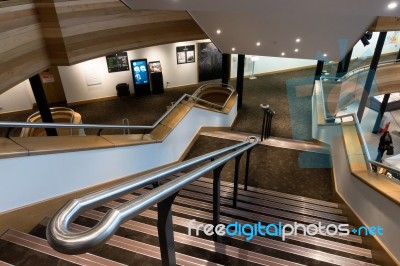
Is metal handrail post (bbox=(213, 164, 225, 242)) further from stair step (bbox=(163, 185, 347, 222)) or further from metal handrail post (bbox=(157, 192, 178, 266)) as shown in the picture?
stair step (bbox=(163, 185, 347, 222))

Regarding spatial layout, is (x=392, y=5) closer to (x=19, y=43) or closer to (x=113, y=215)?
(x=113, y=215)

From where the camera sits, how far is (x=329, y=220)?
381 cm

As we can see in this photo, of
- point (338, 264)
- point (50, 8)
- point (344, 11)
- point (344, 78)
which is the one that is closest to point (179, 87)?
point (344, 78)

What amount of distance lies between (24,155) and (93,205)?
2.28m

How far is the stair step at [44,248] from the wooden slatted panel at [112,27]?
4097 mm

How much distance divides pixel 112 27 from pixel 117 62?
15.7 ft

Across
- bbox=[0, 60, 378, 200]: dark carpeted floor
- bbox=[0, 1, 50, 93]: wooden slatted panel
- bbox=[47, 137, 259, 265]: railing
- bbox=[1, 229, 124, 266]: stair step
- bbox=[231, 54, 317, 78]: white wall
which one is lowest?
bbox=[0, 60, 378, 200]: dark carpeted floor

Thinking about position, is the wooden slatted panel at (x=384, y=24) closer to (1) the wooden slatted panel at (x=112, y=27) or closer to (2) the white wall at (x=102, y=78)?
(1) the wooden slatted panel at (x=112, y=27)

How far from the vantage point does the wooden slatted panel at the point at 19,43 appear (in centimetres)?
427

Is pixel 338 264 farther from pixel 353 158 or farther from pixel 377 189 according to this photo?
pixel 353 158

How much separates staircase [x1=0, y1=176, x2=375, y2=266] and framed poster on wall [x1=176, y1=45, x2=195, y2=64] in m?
9.34

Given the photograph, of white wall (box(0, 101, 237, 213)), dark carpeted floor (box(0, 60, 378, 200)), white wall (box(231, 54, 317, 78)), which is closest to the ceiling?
dark carpeted floor (box(0, 60, 378, 200))

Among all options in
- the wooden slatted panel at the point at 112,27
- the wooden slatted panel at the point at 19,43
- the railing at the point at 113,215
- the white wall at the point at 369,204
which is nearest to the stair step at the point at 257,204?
the white wall at the point at 369,204

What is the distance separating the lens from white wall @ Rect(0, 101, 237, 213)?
8.76 feet
